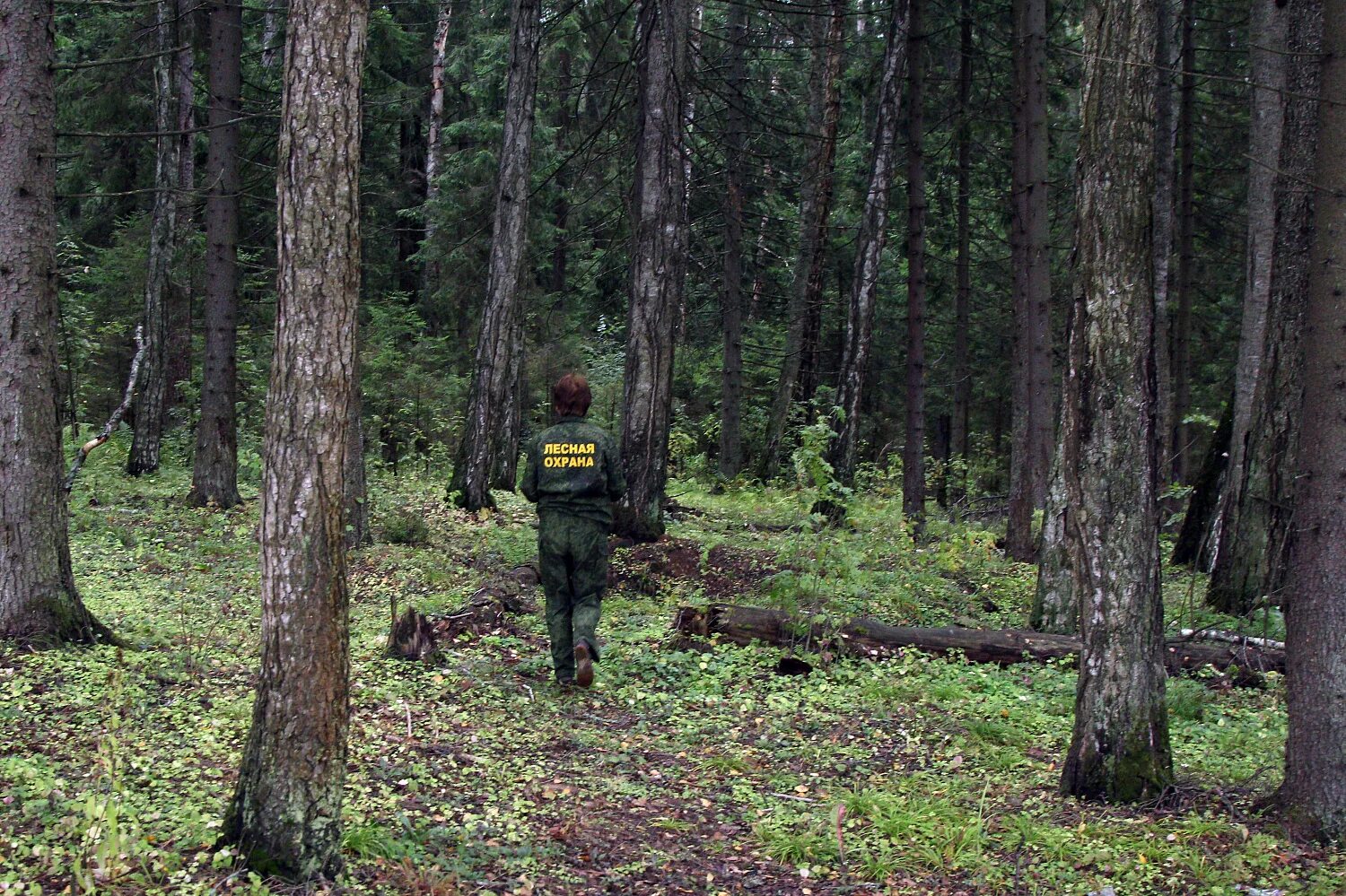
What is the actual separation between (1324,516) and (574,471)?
4830 millimetres

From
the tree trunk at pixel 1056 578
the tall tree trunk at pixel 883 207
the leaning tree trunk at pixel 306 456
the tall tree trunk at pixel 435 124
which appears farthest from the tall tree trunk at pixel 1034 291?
the tall tree trunk at pixel 435 124

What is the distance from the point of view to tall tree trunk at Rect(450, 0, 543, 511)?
14664 millimetres

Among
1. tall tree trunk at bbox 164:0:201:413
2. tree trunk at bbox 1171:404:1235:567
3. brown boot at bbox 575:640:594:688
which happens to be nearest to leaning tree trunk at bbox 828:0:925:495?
tree trunk at bbox 1171:404:1235:567

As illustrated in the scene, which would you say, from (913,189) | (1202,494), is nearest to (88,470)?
(913,189)

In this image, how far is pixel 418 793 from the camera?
5418mm

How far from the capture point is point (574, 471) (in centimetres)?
764

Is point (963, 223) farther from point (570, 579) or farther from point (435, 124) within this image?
point (570, 579)

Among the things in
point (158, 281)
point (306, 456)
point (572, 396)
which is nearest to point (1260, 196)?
point (572, 396)

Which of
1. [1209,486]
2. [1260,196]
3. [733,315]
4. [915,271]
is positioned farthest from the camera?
[733,315]

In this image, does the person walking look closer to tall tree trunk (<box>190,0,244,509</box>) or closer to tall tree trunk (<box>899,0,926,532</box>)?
tall tree trunk (<box>899,0,926,532</box>)

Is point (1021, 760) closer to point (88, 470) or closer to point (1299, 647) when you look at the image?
point (1299, 647)

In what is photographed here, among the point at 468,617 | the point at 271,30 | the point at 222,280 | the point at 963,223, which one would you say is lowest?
the point at 468,617

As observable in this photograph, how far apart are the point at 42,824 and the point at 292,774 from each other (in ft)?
4.45

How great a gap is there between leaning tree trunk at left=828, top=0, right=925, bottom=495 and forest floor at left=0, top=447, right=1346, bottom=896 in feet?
17.7
